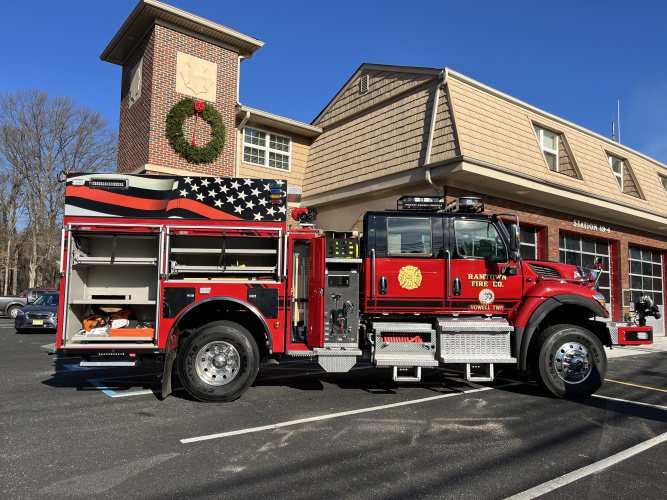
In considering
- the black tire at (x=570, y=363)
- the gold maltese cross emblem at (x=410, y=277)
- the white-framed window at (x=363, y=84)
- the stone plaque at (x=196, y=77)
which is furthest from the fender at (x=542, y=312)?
the stone plaque at (x=196, y=77)

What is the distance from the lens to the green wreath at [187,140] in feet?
44.9

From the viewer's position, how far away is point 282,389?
22.8ft

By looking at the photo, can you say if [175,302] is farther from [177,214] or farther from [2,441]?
[2,441]

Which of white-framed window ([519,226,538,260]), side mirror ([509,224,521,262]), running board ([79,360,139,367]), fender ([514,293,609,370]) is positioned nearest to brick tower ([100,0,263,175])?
running board ([79,360,139,367])

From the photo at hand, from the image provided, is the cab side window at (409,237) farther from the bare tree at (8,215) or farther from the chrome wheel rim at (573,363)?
the bare tree at (8,215)

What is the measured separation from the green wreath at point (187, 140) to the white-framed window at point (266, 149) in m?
1.21

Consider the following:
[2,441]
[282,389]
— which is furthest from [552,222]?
[2,441]

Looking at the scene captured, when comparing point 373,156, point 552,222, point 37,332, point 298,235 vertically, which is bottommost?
point 37,332

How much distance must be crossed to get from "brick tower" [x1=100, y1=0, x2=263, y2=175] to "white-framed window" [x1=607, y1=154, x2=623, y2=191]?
13169mm

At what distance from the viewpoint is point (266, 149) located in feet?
52.1

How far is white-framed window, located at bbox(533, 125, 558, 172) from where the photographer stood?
568 inches

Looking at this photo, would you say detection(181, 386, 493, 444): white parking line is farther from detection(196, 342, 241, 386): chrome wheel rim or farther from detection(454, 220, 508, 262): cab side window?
detection(454, 220, 508, 262): cab side window

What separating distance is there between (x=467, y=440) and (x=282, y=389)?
10.1 ft

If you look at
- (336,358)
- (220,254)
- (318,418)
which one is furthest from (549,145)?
(318,418)
